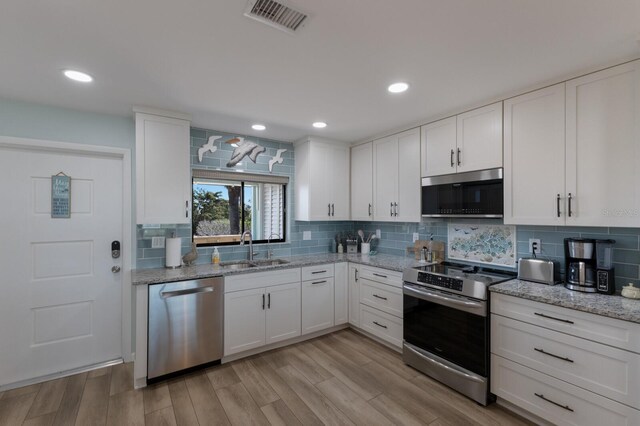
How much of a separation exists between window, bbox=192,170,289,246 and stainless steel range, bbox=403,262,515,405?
191 centimetres

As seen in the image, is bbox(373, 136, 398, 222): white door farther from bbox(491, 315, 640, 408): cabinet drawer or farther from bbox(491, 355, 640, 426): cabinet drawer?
bbox(491, 355, 640, 426): cabinet drawer

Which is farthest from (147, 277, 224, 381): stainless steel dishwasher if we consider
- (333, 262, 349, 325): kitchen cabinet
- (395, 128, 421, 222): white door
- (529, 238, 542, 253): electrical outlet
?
(529, 238, 542, 253): electrical outlet

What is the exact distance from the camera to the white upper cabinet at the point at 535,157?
218 cm

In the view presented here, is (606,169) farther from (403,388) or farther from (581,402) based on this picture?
(403,388)

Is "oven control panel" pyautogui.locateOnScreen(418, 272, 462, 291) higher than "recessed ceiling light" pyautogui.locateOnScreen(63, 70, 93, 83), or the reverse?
"recessed ceiling light" pyautogui.locateOnScreen(63, 70, 93, 83)

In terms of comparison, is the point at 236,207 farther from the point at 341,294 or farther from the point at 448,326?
the point at 448,326

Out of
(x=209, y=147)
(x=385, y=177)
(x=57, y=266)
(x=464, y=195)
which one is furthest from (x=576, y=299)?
(x=57, y=266)

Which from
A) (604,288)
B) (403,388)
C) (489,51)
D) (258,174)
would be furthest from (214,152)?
(604,288)

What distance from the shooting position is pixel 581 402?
182cm

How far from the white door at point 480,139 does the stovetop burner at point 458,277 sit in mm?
950

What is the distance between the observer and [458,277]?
2430 millimetres

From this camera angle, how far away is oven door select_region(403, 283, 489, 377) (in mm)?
2266

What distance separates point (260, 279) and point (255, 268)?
0.13 meters

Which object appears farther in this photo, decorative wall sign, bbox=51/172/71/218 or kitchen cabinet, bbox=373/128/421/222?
kitchen cabinet, bbox=373/128/421/222
